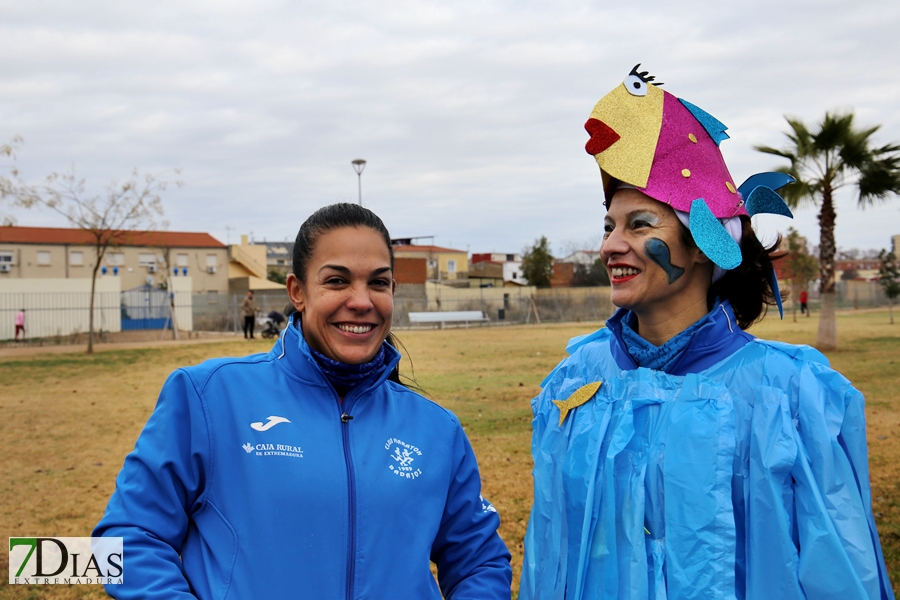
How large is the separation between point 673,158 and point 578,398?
832mm

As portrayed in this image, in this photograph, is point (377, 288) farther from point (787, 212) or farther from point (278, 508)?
point (787, 212)

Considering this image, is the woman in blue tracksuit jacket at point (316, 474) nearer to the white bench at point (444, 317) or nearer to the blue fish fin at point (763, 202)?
the blue fish fin at point (763, 202)

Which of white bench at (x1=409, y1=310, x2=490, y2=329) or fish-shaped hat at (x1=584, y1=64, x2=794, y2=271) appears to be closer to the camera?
fish-shaped hat at (x1=584, y1=64, x2=794, y2=271)

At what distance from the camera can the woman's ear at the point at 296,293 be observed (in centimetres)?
226

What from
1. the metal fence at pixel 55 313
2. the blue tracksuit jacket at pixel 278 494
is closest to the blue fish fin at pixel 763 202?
the blue tracksuit jacket at pixel 278 494

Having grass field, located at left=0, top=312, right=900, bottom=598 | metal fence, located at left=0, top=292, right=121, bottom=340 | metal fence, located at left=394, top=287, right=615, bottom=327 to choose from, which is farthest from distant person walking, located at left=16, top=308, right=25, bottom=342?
metal fence, located at left=394, top=287, right=615, bottom=327

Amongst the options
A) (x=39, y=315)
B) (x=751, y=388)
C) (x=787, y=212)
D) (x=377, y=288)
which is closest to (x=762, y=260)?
(x=787, y=212)

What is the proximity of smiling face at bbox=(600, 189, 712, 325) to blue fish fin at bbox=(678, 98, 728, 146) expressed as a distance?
1.08ft

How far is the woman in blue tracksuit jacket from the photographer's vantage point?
5.88ft

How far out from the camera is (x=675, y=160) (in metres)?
2.28

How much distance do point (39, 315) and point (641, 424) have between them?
33.3 metres

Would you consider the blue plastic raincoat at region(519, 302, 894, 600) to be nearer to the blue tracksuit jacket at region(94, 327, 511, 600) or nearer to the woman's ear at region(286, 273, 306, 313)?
the blue tracksuit jacket at region(94, 327, 511, 600)

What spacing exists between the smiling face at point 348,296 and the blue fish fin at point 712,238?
96 centimetres

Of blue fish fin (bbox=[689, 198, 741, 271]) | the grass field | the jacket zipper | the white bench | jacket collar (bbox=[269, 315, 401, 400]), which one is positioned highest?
blue fish fin (bbox=[689, 198, 741, 271])
